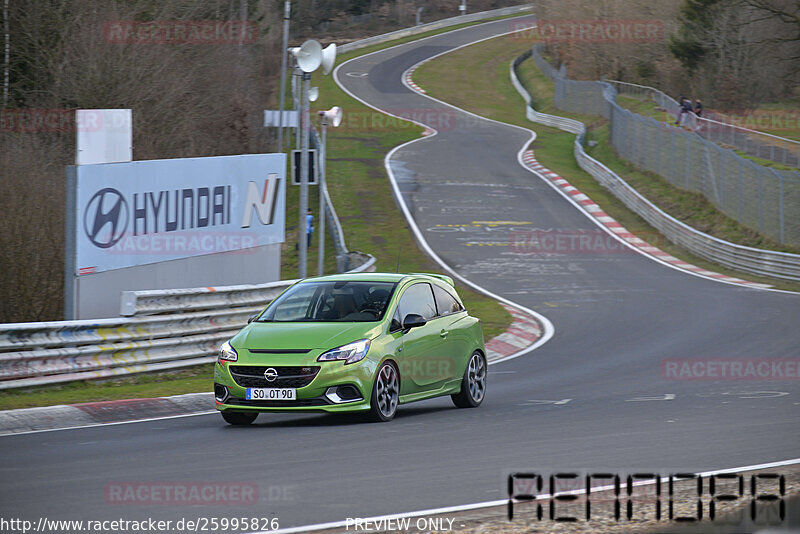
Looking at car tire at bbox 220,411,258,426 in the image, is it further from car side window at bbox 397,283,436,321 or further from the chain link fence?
the chain link fence

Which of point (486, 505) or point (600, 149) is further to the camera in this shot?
point (600, 149)

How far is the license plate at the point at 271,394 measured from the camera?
35.3ft

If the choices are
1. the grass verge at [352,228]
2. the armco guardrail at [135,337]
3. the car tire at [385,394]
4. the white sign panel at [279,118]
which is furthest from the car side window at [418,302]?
the white sign panel at [279,118]

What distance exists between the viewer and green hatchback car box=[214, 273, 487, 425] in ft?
35.4

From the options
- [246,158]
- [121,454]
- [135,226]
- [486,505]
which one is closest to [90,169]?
[135,226]

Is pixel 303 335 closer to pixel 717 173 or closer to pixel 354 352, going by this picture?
pixel 354 352

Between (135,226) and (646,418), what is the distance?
794 centimetres

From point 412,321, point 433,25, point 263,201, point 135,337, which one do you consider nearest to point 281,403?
point 412,321

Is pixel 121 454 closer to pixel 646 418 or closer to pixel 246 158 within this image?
pixel 646 418

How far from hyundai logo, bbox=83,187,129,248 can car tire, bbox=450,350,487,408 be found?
17.8 feet

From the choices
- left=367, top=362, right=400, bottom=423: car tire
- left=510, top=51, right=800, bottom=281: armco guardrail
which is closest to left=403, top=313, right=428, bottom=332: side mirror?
left=367, top=362, right=400, bottom=423: car tire

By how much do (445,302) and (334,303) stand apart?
5.66ft

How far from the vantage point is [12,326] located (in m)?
12.9

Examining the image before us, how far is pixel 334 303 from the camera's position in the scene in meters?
12.0
